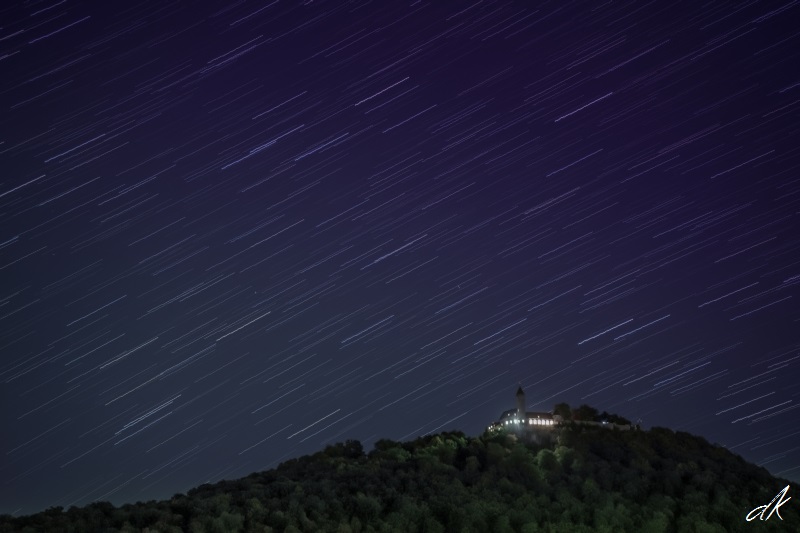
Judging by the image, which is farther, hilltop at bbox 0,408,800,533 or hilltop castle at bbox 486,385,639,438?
hilltop castle at bbox 486,385,639,438

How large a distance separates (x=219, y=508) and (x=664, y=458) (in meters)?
32.9

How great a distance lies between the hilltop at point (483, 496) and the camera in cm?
4497

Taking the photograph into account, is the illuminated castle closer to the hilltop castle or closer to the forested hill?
the hilltop castle

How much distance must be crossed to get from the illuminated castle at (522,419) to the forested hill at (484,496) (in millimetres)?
9152

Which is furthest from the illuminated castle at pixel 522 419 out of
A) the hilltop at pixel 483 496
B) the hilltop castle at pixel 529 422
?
the hilltop at pixel 483 496

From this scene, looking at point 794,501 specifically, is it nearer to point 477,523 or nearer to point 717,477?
point 717,477

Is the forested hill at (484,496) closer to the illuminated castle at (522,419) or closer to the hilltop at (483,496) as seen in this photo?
the hilltop at (483,496)

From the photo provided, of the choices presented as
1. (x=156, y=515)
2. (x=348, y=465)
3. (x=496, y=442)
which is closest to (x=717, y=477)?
(x=496, y=442)

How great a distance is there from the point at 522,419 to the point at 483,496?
27155 millimetres

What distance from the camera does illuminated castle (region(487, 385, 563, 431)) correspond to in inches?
2972

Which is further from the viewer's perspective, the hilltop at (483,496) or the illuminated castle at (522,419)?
the illuminated castle at (522,419)

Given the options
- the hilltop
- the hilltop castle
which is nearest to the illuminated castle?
the hilltop castle

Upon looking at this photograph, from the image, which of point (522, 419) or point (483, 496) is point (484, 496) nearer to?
point (483, 496)

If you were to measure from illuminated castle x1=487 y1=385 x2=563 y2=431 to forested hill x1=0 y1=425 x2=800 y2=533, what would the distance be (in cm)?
915
